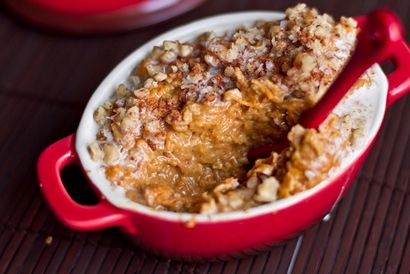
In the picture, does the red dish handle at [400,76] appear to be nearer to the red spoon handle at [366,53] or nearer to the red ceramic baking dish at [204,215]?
the red ceramic baking dish at [204,215]

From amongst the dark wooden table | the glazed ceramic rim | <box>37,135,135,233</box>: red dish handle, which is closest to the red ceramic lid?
the dark wooden table

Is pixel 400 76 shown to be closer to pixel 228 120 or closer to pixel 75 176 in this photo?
pixel 228 120

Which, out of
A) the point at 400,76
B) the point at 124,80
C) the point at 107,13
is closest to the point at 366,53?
the point at 400,76

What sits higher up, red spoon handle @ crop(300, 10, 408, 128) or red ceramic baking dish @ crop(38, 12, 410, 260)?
red spoon handle @ crop(300, 10, 408, 128)

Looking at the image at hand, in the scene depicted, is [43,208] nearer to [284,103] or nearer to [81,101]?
[81,101]

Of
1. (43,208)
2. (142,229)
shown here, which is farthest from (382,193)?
(43,208)

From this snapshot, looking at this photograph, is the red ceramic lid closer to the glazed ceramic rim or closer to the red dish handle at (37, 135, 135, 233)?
the glazed ceramic rim

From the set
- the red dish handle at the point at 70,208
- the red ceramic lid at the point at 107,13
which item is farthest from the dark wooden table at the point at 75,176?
the red dish handle at the point at 70,208
